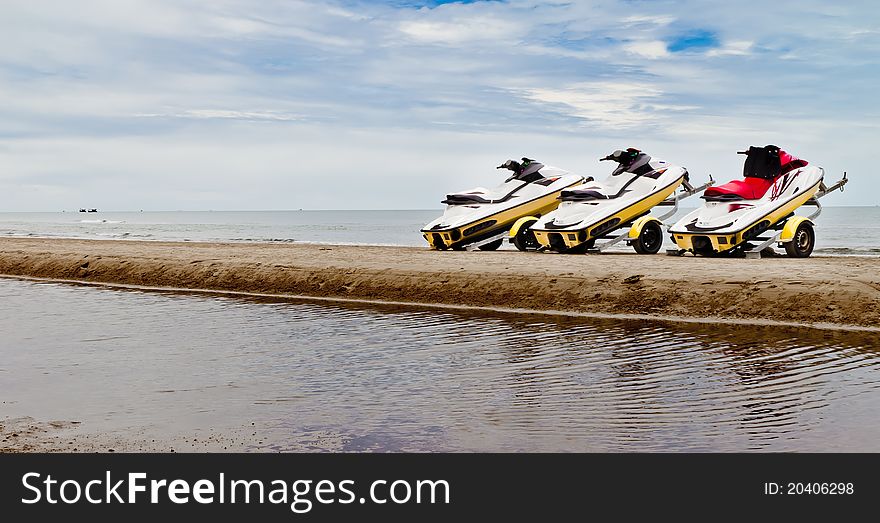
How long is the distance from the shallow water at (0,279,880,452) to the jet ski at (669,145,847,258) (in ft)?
24.4

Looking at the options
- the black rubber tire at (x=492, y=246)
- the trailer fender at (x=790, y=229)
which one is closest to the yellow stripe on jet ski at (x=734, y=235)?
the trailer fender at (x=790, y=229)

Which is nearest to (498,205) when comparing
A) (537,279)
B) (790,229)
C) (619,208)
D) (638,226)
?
(619,208)

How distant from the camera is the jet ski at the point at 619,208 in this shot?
21750mm

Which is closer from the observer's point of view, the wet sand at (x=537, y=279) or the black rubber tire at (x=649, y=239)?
the wet sand at (x=537, y=279)

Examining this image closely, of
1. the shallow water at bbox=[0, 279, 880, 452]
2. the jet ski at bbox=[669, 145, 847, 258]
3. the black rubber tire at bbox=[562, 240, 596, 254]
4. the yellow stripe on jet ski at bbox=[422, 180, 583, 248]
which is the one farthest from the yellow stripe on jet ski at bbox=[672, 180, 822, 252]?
the shallow water at bbox=[0, 279, 880, 452]

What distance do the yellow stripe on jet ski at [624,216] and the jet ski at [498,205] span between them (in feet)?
5.66

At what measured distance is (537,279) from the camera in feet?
50.2

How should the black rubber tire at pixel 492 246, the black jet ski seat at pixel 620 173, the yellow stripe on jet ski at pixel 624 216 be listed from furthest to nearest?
the black rubber tire at pixel 492 246 < the black jet ski seat at pixel 620 173 < the yellow stripe on jet ski at pixel 624 216

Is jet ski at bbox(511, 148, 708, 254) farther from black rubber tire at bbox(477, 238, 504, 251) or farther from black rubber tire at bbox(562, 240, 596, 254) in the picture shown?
black rubber tire at bbox(477, 238, 504, 251)

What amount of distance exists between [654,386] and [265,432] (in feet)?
11.1

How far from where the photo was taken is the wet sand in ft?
41.7

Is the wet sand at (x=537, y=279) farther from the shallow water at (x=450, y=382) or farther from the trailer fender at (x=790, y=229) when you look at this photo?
the shallow water at (x=450, y=382)
